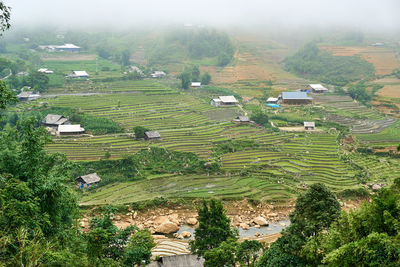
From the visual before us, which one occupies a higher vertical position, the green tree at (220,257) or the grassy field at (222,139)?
the green tree at (220,257)

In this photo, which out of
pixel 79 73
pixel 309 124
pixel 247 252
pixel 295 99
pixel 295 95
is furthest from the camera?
pixel 79 73

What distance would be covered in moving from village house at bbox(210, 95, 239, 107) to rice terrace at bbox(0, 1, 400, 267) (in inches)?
6.7

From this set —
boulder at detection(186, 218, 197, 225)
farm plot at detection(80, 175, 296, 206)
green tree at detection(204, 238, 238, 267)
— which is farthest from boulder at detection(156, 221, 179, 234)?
green tree at detection(204, 238, 238, 267)

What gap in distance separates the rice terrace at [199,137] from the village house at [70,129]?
0.19m

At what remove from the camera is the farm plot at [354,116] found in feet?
164

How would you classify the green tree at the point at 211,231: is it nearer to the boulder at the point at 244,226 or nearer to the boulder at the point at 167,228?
the boulder at the point at 167,228

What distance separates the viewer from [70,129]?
41.3m

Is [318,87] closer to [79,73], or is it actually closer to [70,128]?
[79,73]

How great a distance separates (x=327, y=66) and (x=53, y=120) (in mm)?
59099

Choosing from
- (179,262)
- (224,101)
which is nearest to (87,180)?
(179,262)

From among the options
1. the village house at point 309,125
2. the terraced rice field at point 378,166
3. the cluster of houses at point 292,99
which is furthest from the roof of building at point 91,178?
the cluster of houses at point 292,99

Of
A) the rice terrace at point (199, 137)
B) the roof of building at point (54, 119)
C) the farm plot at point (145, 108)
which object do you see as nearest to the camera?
the rice terrace at point (199, 137)

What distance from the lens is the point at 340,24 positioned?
113m

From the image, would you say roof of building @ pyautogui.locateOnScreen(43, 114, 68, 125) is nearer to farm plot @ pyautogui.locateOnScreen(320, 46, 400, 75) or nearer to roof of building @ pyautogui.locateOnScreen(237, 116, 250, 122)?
roof of building @ pyautogui.locateOnScreen(237, 116, 250, 122)
